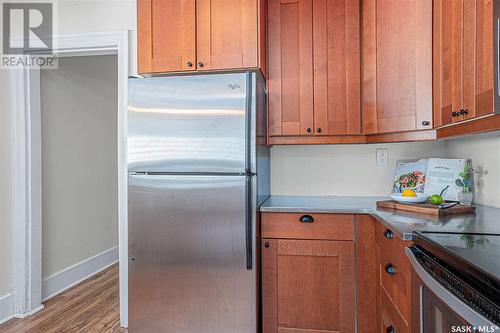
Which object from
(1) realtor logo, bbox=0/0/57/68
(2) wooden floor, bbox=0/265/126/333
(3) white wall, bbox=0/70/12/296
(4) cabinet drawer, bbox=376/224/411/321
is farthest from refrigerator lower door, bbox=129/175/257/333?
(1) realtor logo, bbox=0/0/57/68

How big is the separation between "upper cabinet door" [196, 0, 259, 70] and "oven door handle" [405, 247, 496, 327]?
1440mm

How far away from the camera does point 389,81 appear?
1970mm

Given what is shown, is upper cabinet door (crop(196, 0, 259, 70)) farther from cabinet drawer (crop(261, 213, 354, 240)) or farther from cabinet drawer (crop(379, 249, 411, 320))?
cabinet drawer (crop(379, 249, 411, 320))

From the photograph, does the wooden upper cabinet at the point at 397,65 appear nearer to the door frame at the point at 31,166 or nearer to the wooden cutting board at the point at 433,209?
the wooden cutting board at the point at 433,209

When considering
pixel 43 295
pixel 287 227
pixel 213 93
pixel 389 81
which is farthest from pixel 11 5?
pixel 389 81

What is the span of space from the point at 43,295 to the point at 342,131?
2831mm

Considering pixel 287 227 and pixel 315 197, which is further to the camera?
pixel 315 197

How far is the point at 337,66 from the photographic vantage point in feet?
6.99

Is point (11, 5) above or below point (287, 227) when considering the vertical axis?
above

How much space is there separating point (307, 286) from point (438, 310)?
38.3 inches

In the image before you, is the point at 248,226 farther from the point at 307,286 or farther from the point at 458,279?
the point at 458,279

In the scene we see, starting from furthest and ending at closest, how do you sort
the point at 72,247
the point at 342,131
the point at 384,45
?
the point at 72,247 → the point at 342,131 → the point at 384,45

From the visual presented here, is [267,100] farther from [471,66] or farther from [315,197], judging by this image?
[471,66]

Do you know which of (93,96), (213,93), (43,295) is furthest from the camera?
(93,96)
